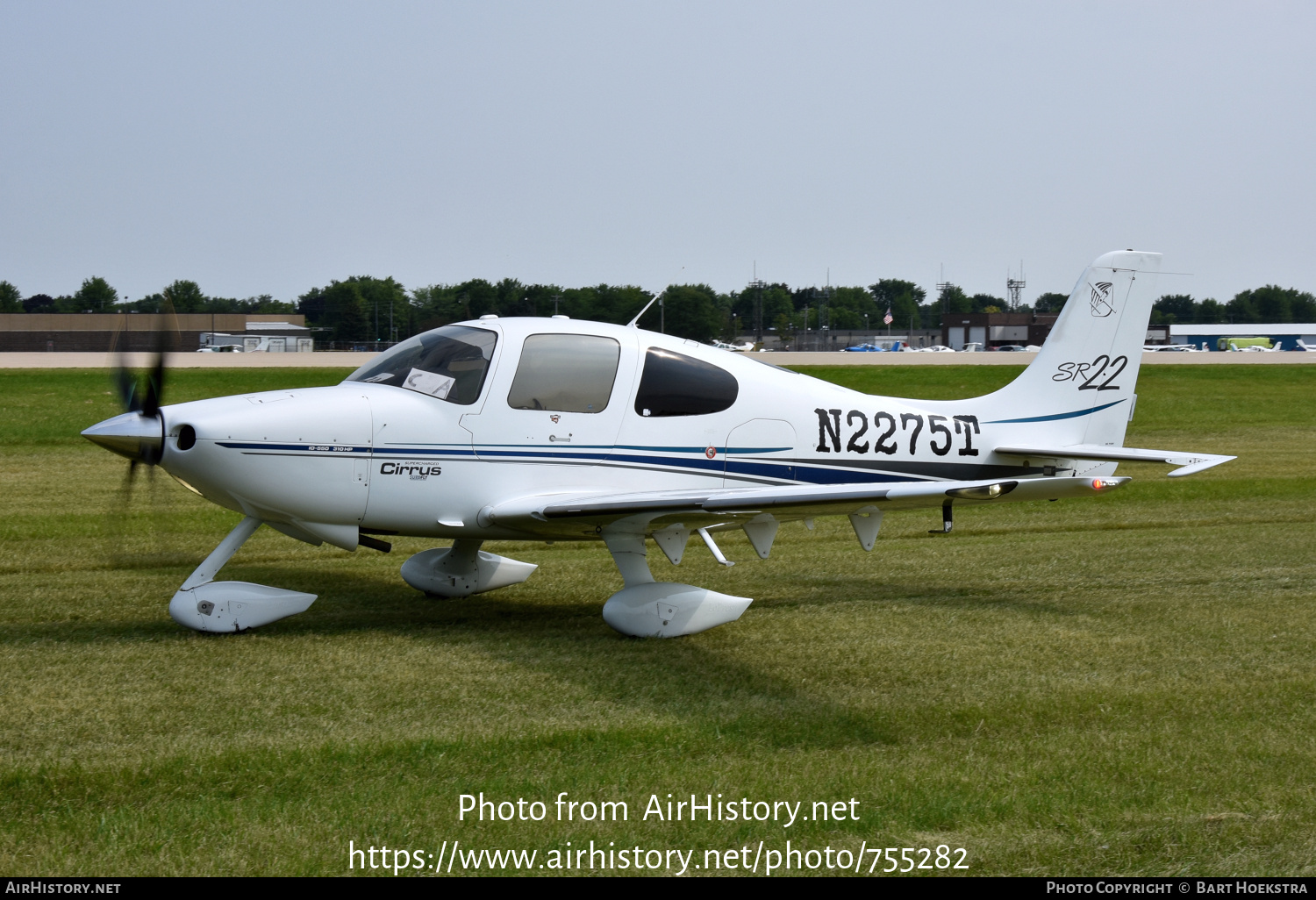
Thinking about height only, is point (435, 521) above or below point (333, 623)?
above

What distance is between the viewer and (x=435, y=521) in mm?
8469

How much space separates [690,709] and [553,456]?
8.36 ft

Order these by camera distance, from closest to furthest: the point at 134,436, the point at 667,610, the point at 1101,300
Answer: the point at 134,436
the point at 667,610
the point at 1101,300

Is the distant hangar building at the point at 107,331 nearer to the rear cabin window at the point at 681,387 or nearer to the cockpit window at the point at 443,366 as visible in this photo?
the cockpit window at the point at 443,366

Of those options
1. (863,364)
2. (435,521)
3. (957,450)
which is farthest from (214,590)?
(863,364)

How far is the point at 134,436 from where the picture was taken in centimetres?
762

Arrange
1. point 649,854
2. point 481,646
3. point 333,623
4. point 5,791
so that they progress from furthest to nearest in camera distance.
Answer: point 333,623
point 481,646
point 5,791
point 649,854

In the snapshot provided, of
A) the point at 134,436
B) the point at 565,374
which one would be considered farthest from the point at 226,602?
the point at 565,374

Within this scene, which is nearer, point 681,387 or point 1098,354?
point 681,387

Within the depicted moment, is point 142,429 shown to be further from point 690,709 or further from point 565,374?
point 690,709

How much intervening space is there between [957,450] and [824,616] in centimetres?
192

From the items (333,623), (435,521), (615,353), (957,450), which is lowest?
(333,623)
